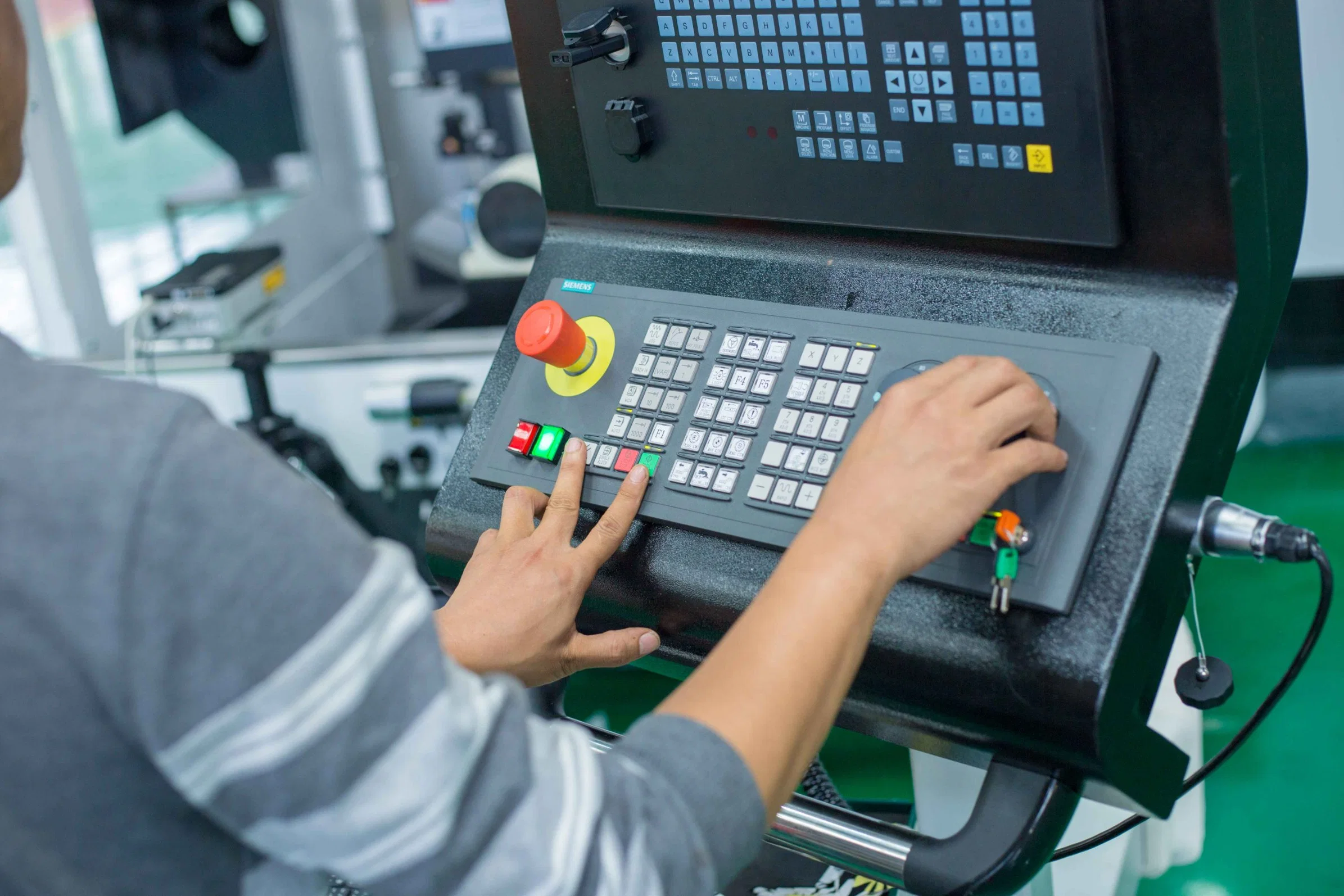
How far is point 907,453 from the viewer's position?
54cm

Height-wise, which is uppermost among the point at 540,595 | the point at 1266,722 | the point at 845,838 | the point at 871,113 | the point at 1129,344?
the point at 871,113

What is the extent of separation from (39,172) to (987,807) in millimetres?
1697

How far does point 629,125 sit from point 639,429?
21 centimetres

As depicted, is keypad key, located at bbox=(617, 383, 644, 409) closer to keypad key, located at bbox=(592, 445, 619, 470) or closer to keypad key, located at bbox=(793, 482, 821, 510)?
keypad key, located at bbox=(592, 445, 619, 470)

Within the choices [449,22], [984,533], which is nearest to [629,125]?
[984,533]

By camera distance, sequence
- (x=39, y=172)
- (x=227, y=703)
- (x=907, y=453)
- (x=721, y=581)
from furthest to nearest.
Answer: (x=39, y=172) < (x=721, y=581) < (x=907, y=453) < (x=227, y=703)

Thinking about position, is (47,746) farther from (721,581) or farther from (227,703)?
(721,581)

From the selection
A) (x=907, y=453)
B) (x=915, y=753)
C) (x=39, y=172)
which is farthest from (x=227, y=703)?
(x=39, y=172)

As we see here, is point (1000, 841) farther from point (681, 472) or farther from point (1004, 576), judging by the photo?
point (681, 472)

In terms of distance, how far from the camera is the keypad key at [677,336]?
0.74m

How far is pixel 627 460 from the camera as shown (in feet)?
2.35

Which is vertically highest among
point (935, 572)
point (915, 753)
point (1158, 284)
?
point (1158, 284)

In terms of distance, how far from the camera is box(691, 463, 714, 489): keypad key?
0.68m

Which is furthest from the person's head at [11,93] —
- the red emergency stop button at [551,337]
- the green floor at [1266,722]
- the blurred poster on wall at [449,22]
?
the blurred poster on wall at [449,22]
